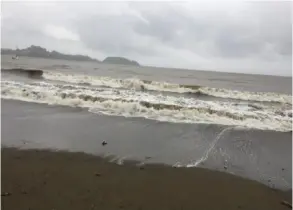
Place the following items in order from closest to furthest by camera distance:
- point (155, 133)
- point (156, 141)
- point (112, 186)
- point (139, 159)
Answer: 1. point (112, 186)
2. point (139, 159)
3. point (156, 141)
4. point (155, 133)

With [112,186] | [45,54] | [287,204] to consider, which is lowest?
[287,204]

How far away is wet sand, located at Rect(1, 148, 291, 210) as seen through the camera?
14.1ft

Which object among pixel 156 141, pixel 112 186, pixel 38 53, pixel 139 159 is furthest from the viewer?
pixel 38 53

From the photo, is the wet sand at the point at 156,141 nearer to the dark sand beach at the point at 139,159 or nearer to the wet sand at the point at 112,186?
the dark sand beach at the point at 139,159

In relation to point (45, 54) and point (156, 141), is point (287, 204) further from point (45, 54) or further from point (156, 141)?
point (45, 54)

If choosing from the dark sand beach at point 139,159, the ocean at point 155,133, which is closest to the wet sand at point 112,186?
the dark sand beach at point 139,159

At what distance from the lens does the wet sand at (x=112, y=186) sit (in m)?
4.31

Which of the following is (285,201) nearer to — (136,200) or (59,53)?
(136,200)

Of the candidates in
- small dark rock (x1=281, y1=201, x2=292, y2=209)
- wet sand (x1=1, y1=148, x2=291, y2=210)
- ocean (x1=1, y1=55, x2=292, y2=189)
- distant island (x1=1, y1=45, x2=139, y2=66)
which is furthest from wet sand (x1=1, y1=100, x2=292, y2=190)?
distant island (x1=1, y1=45, x2=139, y2=66)

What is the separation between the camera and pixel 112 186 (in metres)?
4.93

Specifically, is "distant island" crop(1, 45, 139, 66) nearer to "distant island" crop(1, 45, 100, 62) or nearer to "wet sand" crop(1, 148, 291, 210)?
"distant island" crop(1, 45, 100, 62)

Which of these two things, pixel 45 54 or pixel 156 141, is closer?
pixel 156 141

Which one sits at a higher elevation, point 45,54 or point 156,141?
point 45,54

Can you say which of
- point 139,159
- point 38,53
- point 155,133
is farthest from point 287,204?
point 38,53
